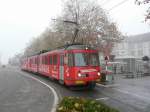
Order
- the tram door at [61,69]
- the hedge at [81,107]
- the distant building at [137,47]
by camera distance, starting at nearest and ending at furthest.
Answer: the hedge at [81,107]
the tram door at [61,69]
the distant building at [137,47]

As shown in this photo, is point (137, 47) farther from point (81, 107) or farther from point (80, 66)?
point (81, 107)

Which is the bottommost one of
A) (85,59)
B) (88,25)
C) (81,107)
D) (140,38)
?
(81,107)

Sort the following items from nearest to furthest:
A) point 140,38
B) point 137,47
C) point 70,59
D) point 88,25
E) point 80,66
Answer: point 80,66 → point 70,59 → point 88,25 → point 137,47 → point 140,38

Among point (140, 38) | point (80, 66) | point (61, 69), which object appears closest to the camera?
point (80, 66)

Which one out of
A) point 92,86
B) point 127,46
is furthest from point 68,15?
point 127,46

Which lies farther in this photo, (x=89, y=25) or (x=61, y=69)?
(x=89, y=25)

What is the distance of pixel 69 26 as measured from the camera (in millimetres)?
45469

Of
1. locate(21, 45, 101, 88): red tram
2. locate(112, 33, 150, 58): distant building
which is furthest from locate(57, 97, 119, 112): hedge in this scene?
locate(112, 33, 150, 58): distant building

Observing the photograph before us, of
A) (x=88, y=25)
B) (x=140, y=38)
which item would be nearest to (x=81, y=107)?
(x=88, y=25)

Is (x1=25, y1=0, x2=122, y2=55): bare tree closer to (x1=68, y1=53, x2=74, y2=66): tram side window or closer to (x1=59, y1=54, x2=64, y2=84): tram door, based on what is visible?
(x1=59, y1=54, x2=64, y2=84): tram door

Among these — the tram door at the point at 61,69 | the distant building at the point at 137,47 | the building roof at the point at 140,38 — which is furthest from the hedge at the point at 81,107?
the building roof at the point at 140,38

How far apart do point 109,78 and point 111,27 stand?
2142cm

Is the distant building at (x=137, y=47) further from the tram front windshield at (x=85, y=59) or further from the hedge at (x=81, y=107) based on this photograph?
the hedge at (x=81, y=107)

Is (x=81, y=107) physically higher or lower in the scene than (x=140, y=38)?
lower
